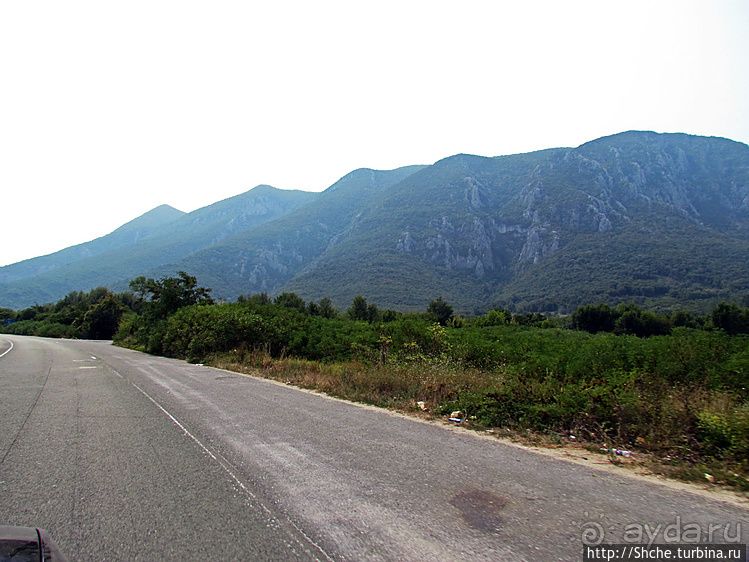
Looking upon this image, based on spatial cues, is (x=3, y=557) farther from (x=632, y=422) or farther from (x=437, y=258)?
(x=437, y=258)

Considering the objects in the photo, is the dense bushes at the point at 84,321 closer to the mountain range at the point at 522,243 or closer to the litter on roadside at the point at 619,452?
the mountain range at the point at 522,243

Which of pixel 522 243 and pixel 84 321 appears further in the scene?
pixel 522 243

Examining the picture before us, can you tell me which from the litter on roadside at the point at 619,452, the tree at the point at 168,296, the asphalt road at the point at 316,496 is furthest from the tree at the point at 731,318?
the tree at the point at 168,296

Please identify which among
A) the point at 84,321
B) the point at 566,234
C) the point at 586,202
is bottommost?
the point at 84,321

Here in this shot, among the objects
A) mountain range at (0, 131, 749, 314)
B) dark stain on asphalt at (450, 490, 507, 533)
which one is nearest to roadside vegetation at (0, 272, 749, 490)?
dark stain on asphalt at (450, 490, 507, 533)

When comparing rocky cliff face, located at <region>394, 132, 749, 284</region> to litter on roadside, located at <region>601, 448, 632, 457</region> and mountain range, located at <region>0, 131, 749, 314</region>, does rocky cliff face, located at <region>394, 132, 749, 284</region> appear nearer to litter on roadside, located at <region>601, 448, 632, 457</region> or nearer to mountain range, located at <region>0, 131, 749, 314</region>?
mountain range, located at <region>0, 131, 749, 314</region>

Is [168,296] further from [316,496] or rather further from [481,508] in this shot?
[481,508]

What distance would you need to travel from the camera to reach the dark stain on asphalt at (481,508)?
11.1ft

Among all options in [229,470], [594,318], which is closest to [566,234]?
[594,318]

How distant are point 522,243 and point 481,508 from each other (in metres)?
156

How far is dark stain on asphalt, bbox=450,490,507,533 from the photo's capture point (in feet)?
11.1

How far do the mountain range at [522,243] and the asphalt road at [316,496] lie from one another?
369ft

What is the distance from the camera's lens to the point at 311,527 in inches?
133

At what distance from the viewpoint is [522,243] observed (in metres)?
149
